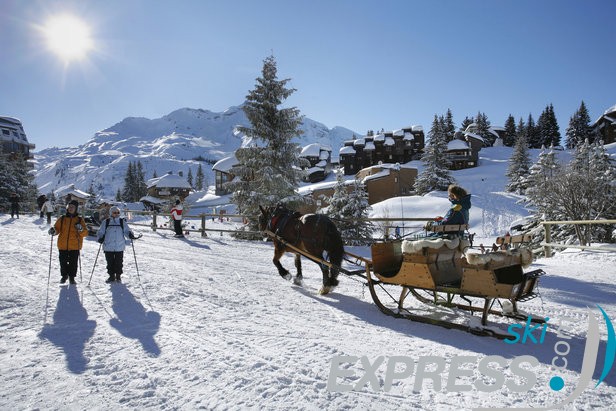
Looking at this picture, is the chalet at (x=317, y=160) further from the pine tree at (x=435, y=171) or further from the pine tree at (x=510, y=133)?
the pine tree at (x=510, y=133)

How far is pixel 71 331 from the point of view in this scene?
4301 mm

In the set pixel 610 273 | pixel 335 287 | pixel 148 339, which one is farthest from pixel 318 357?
pixel 610 273

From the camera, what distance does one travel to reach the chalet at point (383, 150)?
72.6m

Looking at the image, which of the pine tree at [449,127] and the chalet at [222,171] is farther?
the pine tree at [449,127]

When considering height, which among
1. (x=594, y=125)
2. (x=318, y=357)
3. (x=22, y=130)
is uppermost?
(x=594, y=125)

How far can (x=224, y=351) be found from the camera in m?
3.83

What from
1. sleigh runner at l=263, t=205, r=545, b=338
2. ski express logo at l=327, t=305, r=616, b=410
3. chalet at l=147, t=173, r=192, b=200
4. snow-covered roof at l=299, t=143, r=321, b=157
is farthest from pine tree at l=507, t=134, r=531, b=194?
chalet at l=147, t=173, r=192, b=200

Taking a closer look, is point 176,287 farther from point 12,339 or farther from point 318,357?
point 318,357

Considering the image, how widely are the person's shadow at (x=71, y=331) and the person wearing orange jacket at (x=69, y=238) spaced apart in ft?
4.62

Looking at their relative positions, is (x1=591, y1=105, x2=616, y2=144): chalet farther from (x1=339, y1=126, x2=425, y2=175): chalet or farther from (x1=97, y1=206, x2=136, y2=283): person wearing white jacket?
(x1=97, y1=206, x2=136, y2=283): person wearing white jacket

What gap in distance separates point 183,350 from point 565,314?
578cm

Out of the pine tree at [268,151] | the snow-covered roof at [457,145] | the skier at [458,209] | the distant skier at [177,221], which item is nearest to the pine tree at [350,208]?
the pine tree at [268,151]

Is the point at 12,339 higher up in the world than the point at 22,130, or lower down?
lower down

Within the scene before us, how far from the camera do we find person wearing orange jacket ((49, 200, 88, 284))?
6.88m
